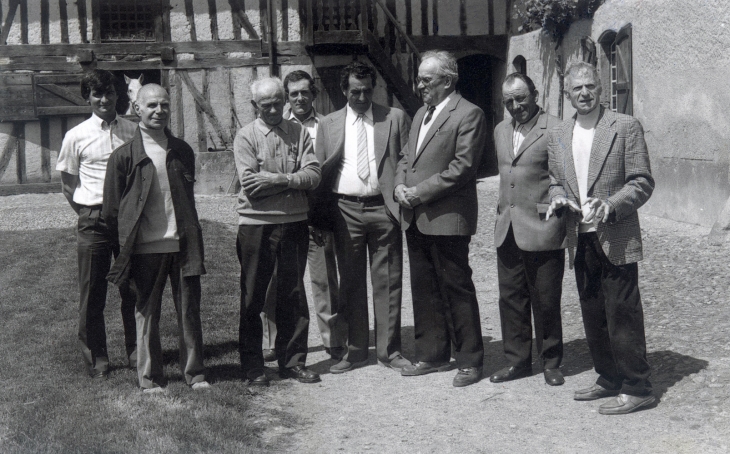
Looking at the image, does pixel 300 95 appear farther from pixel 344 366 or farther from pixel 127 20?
pixel 127 20

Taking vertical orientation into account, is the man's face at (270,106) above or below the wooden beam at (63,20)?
below

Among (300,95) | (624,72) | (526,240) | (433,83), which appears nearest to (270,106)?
(300,95)

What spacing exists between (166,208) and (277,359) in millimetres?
1199

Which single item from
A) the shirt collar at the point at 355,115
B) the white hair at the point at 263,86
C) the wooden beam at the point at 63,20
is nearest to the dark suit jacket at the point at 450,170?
the shirt collar at the point at 355,115

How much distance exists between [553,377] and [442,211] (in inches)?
43.1

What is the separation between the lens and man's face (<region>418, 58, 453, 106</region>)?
4.85 m

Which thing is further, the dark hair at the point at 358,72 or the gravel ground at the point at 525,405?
the dark hair at the point at 358,72

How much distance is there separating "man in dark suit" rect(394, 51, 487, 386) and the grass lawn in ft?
3.74

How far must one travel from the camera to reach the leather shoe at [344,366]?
518cm

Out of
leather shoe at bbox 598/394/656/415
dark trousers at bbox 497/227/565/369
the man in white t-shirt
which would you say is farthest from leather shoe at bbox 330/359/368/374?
leather shoe at bbox 598/394/656/415

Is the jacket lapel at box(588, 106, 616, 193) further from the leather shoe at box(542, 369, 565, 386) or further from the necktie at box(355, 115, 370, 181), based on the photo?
the necktie at box(355, 115, 370, 181)

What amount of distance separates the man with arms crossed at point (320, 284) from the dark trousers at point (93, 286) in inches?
34.7

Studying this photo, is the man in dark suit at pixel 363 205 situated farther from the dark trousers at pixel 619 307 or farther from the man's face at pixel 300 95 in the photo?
the dark trousers at pixel 619 307

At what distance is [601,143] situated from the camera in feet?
13.7
